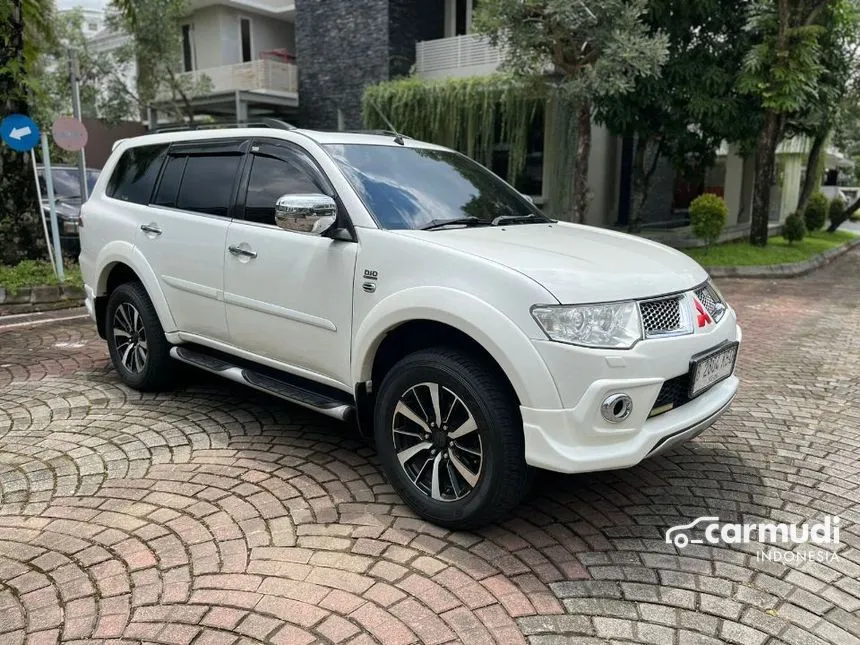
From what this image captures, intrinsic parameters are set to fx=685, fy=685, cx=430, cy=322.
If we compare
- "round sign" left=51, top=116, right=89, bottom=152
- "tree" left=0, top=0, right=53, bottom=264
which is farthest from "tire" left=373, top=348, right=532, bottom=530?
"tree" left=0, top=0, right=53, bottom=264

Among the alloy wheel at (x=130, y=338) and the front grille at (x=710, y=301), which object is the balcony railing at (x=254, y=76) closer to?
the alloy wheel at (x=130, y=338)

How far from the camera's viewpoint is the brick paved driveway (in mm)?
2525

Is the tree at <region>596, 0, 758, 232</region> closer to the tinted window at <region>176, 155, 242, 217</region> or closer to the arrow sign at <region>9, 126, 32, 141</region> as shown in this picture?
the arrow sign at <region>9, 126, 32, 141</region>

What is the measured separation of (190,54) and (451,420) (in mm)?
25028

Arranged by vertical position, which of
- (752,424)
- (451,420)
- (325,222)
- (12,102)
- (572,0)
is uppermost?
(572,0)

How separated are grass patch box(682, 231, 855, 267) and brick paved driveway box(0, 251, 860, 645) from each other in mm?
9517

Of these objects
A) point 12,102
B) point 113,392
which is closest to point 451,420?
point 113,392

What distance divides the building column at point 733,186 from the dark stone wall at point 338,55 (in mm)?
11916

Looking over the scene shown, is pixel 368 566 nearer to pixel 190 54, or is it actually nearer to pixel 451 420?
pixel 451 420

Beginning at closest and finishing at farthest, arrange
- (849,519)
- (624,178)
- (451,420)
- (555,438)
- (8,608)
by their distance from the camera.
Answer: (8,608) < (555,438) < (451,420) < (849,519) < (624,178)

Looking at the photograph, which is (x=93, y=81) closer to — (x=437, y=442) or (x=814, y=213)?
(x=437, y=442)

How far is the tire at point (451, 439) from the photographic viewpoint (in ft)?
9.63

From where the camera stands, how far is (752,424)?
15.3 ft

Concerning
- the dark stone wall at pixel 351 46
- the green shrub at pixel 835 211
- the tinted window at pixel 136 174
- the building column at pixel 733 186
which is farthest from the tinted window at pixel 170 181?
the green shrub at pixel 835 211
